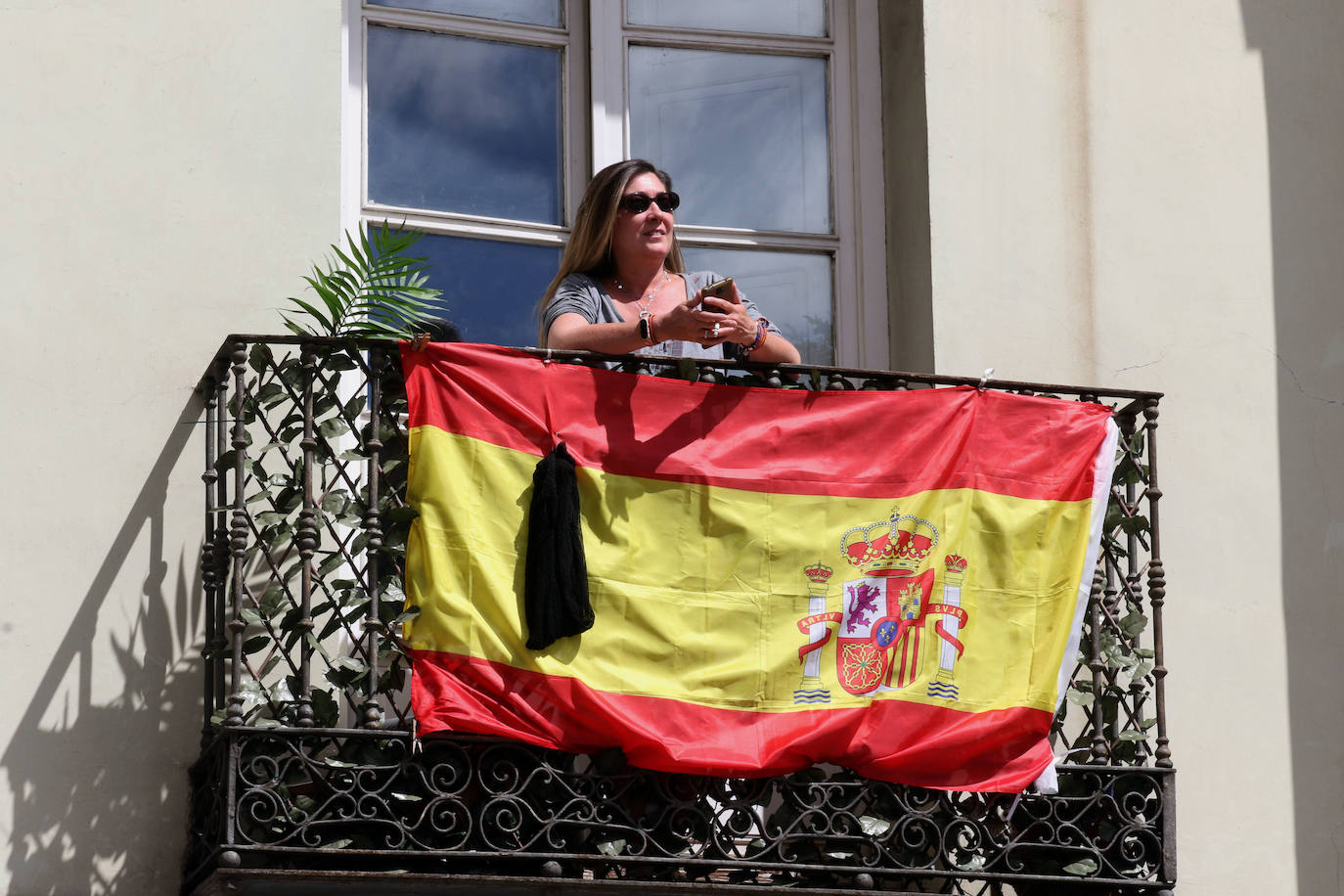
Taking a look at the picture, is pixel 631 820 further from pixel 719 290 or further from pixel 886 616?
pixel 719 290

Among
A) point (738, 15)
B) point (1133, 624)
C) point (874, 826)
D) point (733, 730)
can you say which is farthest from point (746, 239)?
point (874, 826)

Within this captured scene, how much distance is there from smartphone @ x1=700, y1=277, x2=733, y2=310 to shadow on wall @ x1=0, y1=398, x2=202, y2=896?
71.7 inches

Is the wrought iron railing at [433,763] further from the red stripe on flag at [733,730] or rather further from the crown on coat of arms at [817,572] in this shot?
the crown on coat of arms at [817,572]

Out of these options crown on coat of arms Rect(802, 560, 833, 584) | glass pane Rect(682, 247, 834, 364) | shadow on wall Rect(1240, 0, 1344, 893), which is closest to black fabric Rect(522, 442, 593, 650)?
crown on coat of arms Rect(802, 560, 833, 584)

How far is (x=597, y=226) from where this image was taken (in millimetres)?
7645

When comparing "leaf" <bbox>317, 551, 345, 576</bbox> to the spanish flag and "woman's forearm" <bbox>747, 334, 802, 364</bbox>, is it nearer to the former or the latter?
the spanish flag

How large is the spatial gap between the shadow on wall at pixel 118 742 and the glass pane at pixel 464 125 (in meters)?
1.54

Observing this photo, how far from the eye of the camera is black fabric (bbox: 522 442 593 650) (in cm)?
697

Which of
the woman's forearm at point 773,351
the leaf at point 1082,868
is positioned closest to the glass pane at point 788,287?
the woman's forearm at point 773,351

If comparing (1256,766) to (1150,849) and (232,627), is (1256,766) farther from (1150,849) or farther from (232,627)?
(232,627)

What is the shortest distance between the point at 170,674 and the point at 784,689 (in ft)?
6.28

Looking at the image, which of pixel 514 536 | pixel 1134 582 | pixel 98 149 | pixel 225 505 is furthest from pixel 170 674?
pixel 1134 582

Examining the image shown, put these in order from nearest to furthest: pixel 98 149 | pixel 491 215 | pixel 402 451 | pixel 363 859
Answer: pixel 363 859, pixel 402 451, pixel 98 149, pixel 491 215

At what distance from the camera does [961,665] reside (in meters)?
7.32
